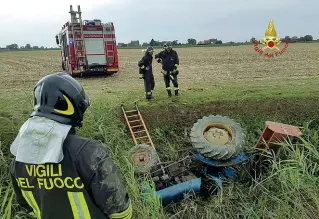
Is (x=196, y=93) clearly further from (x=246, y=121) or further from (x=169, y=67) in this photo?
(x=246, y=121)

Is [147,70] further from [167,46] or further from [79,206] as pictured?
[79,206]

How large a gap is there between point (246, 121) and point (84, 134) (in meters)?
3.67

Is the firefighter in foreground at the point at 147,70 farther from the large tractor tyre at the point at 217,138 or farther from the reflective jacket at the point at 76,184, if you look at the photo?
the reflective jacket at the point at 76,184

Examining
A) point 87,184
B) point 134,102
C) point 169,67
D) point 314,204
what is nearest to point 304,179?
point 314,204

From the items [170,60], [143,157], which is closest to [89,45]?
[170,60]

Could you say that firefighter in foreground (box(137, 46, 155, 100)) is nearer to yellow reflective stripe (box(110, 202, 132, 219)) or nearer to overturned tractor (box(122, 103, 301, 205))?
overturned tractor (box(122, 103, 301, 205))

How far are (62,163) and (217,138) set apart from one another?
3.93 meters

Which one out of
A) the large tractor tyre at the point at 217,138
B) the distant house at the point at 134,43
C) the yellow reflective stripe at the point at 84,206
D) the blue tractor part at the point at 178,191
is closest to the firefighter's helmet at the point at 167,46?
the large tractor tyre at the point at 217,138

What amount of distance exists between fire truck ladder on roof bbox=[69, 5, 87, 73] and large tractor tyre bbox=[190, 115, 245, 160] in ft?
25.8

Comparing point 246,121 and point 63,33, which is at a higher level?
point 63,33

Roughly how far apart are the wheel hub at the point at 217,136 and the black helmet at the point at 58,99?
12.3 ft

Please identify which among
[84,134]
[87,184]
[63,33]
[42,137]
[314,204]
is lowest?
[314,204]

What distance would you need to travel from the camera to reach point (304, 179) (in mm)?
3244

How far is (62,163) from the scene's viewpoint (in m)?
1.35
